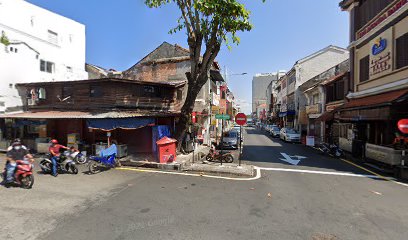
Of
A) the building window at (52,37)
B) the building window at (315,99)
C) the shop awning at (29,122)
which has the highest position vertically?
the building window at (52,37)

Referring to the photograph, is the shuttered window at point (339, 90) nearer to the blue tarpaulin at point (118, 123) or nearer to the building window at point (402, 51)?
the building window at point (402, 51)

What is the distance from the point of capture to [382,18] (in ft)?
48.0

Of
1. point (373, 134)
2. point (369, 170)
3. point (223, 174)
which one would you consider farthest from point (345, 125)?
point (223, 174)

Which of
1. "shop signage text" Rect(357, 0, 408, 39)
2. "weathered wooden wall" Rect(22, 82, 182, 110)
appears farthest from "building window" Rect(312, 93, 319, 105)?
"weathered wooden wall" Rect(22, 82, 182, 110)

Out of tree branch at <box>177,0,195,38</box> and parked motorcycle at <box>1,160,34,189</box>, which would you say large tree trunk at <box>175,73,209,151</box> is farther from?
parked motorcycle at <box>1,160,34,189</box>

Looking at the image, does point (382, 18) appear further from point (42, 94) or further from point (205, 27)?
point (42, 94)

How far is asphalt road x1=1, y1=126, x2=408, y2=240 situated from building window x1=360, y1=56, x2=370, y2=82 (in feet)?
31.7

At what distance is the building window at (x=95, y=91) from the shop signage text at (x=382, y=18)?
62.7 ft

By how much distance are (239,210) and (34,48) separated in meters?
25.8

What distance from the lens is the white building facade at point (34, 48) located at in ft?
62.9

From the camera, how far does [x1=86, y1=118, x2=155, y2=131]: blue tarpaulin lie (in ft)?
44.2

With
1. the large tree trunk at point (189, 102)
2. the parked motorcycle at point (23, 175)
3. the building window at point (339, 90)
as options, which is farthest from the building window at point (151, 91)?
the building window at point (339, 90)

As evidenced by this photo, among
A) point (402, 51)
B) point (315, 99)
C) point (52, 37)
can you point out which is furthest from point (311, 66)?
point (52, 37)

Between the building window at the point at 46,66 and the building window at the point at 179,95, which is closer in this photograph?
the building window at the point at 179,95
